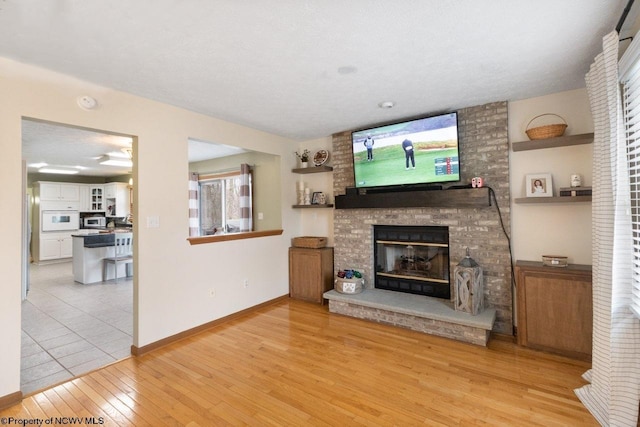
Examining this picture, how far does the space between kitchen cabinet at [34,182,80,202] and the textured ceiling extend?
746 cm

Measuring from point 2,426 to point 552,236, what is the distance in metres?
4.58

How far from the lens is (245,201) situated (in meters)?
4.96

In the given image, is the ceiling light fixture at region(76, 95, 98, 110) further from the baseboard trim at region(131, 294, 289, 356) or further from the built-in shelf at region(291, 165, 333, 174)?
the built-in shelf at region(291, 165, 333, 174)

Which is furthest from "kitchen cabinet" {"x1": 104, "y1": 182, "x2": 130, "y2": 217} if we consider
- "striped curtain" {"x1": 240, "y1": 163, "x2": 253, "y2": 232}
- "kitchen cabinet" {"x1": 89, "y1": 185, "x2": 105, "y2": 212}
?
"striped curtain" {"x1": 240, "y1": 163, "x2": 253, "y2": 232}

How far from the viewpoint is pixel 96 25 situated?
1.75 metres

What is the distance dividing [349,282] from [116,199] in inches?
301

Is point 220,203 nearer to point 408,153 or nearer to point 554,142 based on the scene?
point 408,153

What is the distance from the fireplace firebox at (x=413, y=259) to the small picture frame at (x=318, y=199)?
0.90 metres

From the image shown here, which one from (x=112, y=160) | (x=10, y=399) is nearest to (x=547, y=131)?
(x=10, y=399)

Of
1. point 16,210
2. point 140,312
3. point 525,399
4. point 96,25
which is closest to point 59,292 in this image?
point 140,312

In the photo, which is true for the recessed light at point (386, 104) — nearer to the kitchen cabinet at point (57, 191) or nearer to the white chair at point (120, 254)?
the white chair at point (120, 254)

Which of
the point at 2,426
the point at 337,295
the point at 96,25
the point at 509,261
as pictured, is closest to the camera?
the point at 96,25

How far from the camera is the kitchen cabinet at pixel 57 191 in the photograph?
25.5ft

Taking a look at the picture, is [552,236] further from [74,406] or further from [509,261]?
[74,406]
